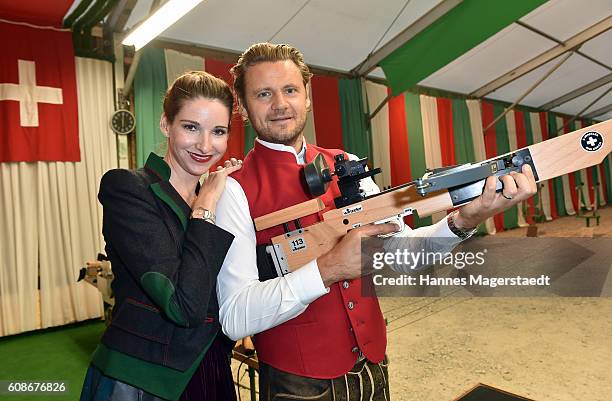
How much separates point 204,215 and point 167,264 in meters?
0.15

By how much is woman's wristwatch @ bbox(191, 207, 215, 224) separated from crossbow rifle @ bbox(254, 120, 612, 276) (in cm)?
12

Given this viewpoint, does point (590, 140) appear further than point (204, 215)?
No

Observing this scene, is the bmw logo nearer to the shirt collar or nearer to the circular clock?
the shirt collar

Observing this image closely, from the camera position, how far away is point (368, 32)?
18.7 ft

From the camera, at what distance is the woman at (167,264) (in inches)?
37.0

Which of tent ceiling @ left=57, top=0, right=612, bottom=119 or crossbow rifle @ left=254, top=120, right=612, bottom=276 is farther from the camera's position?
tent ceiling @ left=57, top=0, right=612, bottom=119

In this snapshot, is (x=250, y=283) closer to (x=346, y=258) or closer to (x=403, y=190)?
(x=346, y=258)

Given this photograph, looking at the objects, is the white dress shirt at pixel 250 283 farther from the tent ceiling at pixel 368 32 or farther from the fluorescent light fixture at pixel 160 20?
the tent ceiling at pixel 368 32

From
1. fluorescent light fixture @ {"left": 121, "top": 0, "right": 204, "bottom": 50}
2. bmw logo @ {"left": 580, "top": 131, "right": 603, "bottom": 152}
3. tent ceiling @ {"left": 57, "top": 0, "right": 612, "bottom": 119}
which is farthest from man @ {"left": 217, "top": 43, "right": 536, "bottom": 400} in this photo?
tent ceiling @ {"left": 57, "top": 0, "right": 612, "bottom": 119}

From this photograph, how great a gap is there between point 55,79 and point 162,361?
471 centimetres

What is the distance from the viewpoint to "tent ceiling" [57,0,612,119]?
485cm

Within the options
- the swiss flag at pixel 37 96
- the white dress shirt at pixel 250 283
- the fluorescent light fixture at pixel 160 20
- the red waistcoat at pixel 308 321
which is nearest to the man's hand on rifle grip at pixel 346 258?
the white dress shirt at pixel 250 283

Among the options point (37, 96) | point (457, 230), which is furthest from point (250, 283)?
point (37, 96)

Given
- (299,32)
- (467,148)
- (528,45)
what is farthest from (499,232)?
(299,32)
